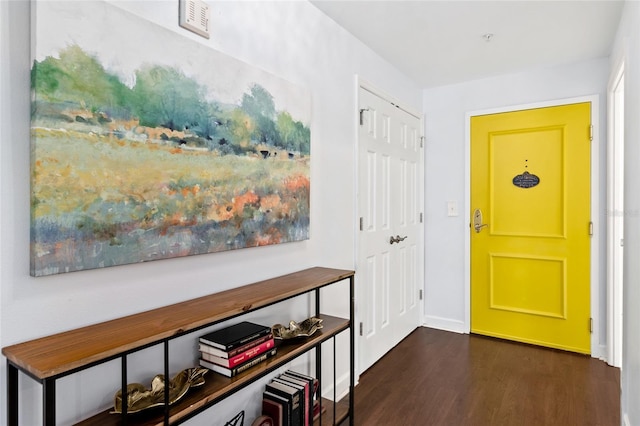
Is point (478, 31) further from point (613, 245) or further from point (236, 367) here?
point (236, 367)

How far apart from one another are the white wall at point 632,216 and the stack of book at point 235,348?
159 centimetres

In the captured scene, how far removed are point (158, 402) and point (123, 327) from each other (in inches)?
9.9

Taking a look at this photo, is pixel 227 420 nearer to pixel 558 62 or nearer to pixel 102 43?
pixel 102 43

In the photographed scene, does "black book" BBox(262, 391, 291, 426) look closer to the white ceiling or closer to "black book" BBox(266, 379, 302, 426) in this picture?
"black book" BBox(266, 379, 302, 426)

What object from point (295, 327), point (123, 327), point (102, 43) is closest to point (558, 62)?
point (295, 327)

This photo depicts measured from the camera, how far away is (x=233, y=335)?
58.4 inches

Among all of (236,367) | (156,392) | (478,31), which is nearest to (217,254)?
(236,367)

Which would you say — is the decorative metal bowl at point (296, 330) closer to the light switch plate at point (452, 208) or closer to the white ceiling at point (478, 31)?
the white ceiling at point (478, 31)

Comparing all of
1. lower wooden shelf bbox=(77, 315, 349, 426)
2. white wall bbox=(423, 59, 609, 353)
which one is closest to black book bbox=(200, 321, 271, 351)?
lower wooden shelf bbox=(77, 315, 349, 426)

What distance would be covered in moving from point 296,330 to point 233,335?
0.36m

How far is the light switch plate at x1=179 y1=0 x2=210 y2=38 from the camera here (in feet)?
4.65

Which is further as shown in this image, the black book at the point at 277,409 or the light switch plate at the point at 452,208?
the light switch plate at the point at 452,208

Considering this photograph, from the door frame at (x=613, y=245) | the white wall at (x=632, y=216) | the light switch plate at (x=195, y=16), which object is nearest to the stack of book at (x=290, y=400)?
the white wall at (x=632, y=216)

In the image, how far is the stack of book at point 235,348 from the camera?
1.38 metres
